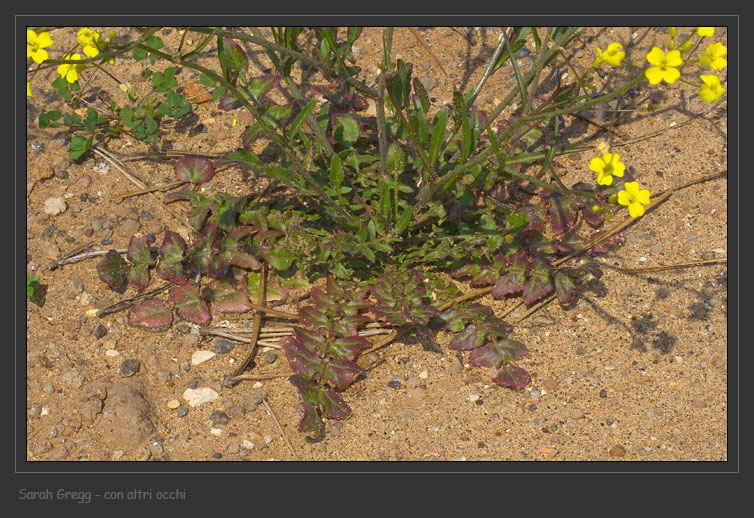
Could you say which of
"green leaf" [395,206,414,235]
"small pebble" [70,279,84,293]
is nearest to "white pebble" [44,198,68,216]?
"small pebble" [70,279,84,293]

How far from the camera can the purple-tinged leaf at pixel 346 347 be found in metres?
2.74

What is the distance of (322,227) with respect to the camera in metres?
3.22

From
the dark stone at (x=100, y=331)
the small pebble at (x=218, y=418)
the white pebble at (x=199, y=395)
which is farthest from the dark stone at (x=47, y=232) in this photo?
the small pebble at (x=218, y=418)

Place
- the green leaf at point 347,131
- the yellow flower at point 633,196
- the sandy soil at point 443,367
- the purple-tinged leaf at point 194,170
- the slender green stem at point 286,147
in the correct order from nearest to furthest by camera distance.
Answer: the slender green stem at point 286,147 < the yellow flower at point 633,196 < the sandy soil at point 443,367 < the green leaf at point 347,131 < the purple-tinged leaf at point 194,170

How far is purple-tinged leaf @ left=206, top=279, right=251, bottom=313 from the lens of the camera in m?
2.96

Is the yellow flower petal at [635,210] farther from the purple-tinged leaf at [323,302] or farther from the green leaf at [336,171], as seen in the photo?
the purple-tinged leaf at [323,302]

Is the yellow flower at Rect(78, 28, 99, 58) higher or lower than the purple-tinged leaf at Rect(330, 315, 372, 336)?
higher

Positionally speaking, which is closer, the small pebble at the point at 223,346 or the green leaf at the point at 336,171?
the green leaf at the point at 336,171

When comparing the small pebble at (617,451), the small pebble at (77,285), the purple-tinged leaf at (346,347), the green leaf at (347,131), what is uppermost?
the green leaf at (347,131)

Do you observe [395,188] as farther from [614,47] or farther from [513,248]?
[614,47]

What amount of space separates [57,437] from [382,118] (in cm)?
173

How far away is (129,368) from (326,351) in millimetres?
802

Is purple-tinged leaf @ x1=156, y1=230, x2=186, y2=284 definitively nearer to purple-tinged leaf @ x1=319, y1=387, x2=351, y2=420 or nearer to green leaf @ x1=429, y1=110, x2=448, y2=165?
purple-tinged leaf @ x1=319, y1=387, x2=351, y2=420

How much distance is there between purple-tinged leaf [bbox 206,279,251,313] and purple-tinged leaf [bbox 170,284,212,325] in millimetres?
50
